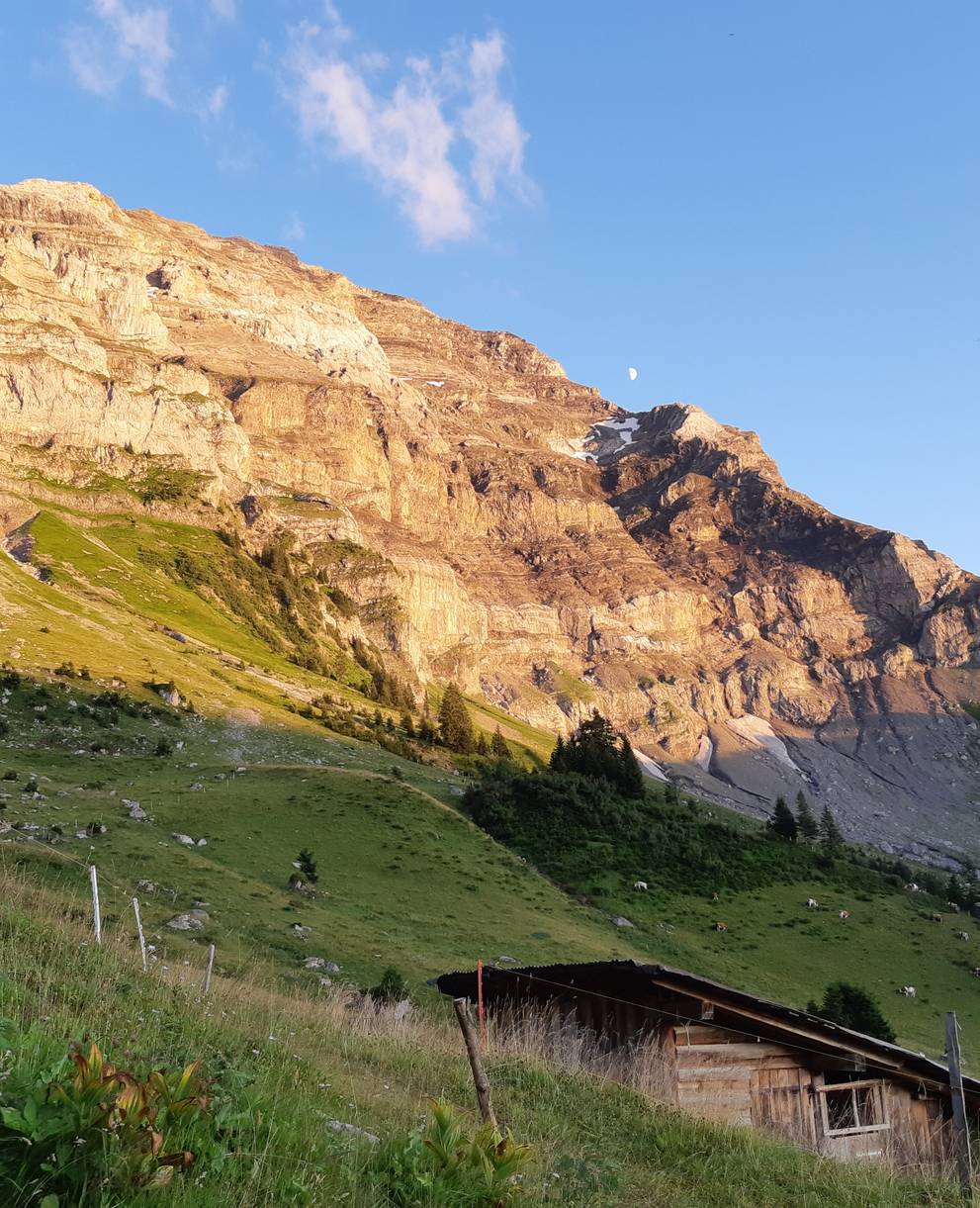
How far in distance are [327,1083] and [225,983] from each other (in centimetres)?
571

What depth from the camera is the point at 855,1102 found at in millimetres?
17938

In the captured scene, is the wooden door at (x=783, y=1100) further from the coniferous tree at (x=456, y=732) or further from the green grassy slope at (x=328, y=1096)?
the coniferous tree at (x=456, y=732)

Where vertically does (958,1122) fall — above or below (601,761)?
below

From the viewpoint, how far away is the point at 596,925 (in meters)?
43.8

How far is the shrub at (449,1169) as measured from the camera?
5.14m

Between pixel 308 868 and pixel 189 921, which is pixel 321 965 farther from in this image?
pixel 308 868

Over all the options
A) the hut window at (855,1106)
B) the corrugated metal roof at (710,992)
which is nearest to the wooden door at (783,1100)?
the hut window at (855,1106)

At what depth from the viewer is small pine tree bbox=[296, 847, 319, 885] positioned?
38372 mm

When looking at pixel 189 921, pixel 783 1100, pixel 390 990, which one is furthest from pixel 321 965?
pixel 783 1100

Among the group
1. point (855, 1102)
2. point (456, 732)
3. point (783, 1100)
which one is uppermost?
point (456, 732)

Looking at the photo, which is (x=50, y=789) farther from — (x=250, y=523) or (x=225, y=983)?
(x=250, y=523)

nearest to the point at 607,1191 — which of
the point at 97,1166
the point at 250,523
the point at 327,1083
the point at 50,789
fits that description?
the point at 327,1083

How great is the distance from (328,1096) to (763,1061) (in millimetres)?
12605

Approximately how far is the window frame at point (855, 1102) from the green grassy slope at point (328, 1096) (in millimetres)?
7648
